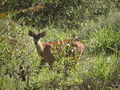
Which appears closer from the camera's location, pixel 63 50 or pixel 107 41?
pixel 63 50

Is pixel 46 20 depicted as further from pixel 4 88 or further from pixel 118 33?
pixel 4 88

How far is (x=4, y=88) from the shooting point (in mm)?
5254

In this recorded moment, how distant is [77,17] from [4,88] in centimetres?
841

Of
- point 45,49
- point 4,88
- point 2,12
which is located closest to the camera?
point 2,12

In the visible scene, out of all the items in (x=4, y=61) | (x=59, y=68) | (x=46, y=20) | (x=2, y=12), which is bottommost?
(x=46, y=20)

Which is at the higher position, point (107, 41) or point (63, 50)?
point (63, 50)

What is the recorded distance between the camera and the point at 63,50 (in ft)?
15.8

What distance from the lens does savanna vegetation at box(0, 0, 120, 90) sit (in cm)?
468

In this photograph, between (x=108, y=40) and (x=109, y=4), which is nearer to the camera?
(x=108, y=40)

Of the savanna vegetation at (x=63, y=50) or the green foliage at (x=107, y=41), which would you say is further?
the green foliage at (x=107, y=41)

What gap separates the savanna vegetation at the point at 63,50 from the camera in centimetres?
468

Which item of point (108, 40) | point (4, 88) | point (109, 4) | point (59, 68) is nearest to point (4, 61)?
point (4, 88)

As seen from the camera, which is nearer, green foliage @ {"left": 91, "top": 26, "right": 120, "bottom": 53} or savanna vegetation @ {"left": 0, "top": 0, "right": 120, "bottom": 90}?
savanna vegetation @ {"left": 0, "top": 0, "right": 120, "bottom": 90}

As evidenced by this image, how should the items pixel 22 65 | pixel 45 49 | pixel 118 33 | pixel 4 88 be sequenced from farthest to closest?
pixel 45 49 < pixel 118 33 < pixel 4 88 < pixel 22 65
